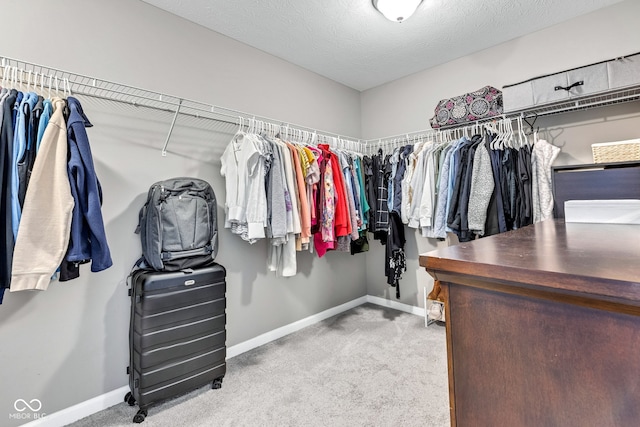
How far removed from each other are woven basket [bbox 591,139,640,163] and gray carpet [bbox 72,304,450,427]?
5.48 feet

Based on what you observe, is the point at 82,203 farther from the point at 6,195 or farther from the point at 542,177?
the point at 542,177

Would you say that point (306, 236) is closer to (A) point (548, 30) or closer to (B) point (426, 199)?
(B) point (426, 199)

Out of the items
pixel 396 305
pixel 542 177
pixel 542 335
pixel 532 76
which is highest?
pixel 532 76

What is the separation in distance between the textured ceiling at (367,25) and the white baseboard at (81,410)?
2484 mm

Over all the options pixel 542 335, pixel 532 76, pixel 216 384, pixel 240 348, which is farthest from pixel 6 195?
pixel 532 76

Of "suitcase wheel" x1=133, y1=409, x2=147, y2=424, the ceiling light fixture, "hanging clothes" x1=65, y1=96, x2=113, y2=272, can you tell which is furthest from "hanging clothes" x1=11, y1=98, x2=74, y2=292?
the ceiling light fixture

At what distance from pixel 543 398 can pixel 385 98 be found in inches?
130

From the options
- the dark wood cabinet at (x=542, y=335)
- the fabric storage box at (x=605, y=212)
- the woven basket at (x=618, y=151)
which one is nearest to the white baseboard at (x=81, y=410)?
the dark wood cabinet at (x=542, y=335)

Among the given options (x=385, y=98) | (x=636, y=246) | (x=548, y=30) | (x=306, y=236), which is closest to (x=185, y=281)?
(x=306, y=236)

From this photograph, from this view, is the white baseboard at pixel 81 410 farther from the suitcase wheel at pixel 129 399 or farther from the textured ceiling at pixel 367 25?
the textured ceiling at pixel 367 25

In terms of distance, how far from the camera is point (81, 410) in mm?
1673

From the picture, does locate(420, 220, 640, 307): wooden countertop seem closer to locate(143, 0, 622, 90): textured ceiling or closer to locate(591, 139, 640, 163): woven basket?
locate(591, 139, 640, 163): woven basket

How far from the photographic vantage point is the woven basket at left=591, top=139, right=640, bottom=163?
172cm

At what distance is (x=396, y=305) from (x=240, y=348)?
1725 millimetres
